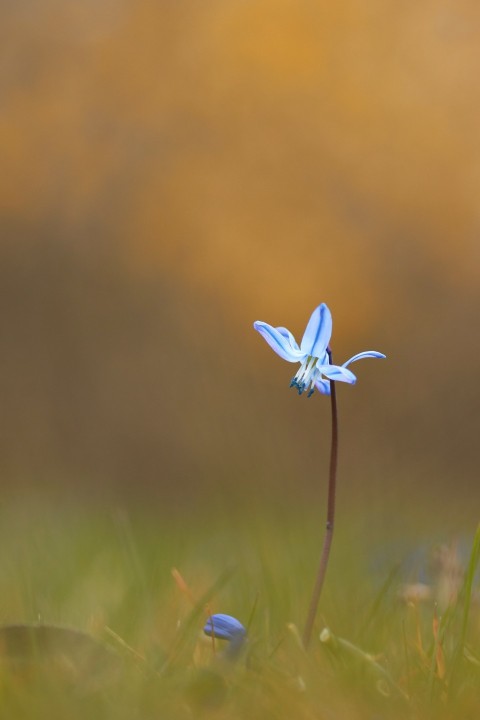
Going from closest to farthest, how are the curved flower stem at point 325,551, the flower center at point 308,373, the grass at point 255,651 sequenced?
the grass at point 255,651 → the curved flower stem at point 325,551 → the flower center at point 308,373

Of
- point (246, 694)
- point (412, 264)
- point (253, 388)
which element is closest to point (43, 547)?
point (253, 388)

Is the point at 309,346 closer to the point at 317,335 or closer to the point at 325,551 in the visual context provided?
the point at 317,335

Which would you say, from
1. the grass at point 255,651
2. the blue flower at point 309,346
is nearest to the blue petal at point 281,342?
the blue flower at point 309,346

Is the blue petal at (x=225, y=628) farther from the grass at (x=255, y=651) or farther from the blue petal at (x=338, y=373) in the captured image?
the blue petal at (x=338, y=373)

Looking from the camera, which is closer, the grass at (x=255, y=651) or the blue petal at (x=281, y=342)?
the grass at (x=255, y=651)

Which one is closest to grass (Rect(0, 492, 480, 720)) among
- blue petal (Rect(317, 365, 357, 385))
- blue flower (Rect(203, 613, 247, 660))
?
blue flower (Rect(203, 613, 247, 660))

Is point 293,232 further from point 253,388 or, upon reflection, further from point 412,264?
point 253,388
